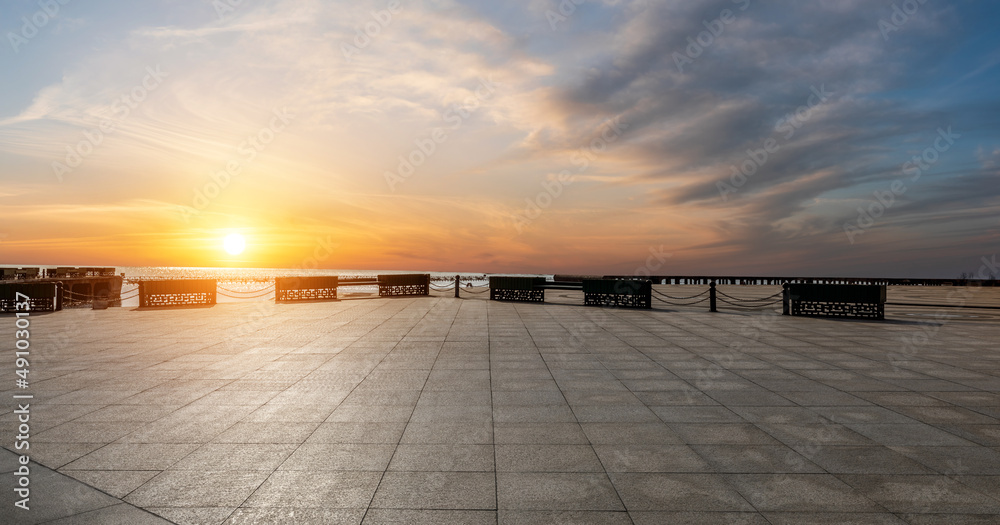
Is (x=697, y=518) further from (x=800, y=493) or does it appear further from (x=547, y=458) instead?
(x=547, y=458)

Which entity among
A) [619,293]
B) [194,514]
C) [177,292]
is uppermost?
[619,293]

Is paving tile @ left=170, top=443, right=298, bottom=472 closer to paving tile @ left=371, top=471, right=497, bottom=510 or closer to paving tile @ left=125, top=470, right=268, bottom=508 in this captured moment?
paving tile @ left=125, top=470, right=268, bottom=508

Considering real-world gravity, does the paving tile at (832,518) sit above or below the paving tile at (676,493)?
below

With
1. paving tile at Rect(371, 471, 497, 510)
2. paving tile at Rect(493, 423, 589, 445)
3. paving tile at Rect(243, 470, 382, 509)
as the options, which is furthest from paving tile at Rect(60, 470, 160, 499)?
paving tile at Rect(493, 423, 589, 445)

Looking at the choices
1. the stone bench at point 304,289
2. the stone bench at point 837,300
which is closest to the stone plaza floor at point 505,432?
the stone bench at point 837,300

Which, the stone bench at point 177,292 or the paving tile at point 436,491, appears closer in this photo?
the paving tile at point 436,491

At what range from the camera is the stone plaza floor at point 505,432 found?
394cm

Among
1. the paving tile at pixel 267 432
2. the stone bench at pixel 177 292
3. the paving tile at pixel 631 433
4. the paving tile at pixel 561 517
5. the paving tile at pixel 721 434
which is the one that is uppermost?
the stone bench at pixel 177 292

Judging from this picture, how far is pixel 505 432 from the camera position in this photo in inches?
222

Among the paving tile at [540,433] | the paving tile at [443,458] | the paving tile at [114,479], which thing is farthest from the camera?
the paving tile at [540,433]

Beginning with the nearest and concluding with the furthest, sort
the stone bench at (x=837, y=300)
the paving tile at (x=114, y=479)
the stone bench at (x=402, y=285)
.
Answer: the paving tile at (x=114, y=479) < the stone bench at (x=837, y=300) < the stone bench at (x=402, y=285)

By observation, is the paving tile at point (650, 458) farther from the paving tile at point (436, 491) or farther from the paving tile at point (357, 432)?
the paving tile at point (357, 432)

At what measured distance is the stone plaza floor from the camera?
394cm

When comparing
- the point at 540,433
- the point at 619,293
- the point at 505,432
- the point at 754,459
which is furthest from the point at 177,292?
the point at 754,459
